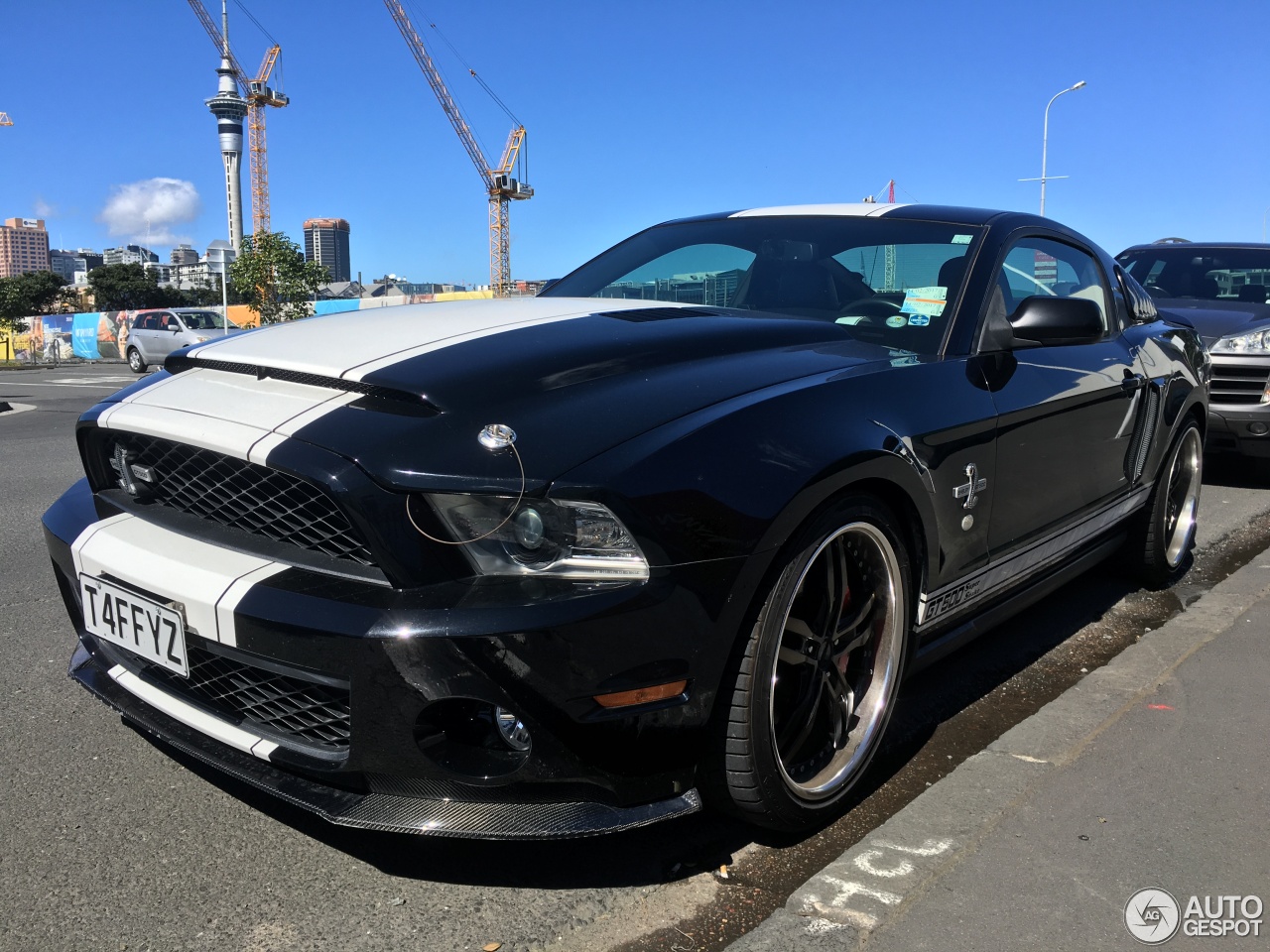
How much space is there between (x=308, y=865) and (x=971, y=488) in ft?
5.96

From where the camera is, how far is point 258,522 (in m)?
2.07

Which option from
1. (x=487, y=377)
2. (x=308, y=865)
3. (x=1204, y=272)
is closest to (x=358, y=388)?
(x=487, y=377)

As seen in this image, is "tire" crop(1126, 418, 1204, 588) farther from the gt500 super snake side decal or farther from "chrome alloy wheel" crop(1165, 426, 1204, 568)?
the gt500 super snake side decal

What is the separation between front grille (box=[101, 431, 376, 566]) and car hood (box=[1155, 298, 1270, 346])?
20.6 feet

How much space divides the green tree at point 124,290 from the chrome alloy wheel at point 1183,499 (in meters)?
79.8

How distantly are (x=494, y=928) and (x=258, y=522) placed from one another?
0.92m

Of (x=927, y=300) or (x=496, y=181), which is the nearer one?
(x=927, y=300)

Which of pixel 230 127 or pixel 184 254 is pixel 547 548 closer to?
pixel 230 127

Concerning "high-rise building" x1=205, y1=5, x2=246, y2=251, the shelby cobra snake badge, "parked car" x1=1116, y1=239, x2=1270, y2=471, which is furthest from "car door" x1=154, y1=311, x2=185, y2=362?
"high-rise building" x1=205, y1=5, x2=246, y2=251

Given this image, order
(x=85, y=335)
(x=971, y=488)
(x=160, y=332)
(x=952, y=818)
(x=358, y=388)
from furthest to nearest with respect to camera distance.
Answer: (x=85, y=335), (x=160, y=332), (x=971, y=488), (x=952, y=818), (x=358, y=388)

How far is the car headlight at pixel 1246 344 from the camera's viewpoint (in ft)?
22.2

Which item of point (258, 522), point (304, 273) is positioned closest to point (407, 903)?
point (258, 522)

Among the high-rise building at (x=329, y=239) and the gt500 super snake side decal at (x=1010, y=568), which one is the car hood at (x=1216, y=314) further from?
the high-rise building at (x=329, y=239)

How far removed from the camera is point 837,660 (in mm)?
2393
